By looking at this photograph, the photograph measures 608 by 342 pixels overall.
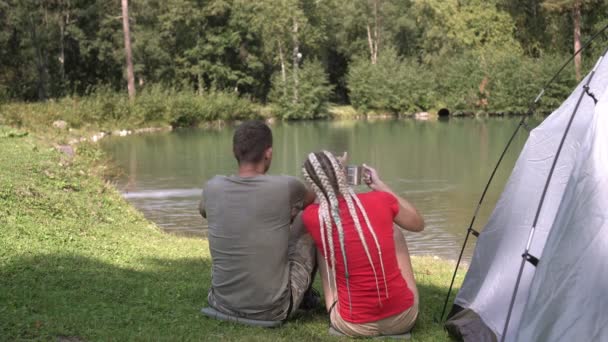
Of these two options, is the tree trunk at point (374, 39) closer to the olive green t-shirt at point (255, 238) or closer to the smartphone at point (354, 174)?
the olive green t-shirt at point (255, 238)

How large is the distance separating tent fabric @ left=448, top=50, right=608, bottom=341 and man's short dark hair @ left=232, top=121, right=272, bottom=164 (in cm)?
150

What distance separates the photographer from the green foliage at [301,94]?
42.9 metres

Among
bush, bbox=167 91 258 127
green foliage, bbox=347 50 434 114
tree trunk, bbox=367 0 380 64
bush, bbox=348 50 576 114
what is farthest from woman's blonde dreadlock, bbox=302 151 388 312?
tree trunk, bbox=367 0 380 64

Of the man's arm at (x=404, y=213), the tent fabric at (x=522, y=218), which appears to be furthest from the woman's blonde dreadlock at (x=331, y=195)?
the tent fabric at (x=522, y=218)

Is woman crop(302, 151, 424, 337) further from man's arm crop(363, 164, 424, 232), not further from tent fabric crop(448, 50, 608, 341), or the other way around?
tent fabric crop(448, 50, 608, 341)

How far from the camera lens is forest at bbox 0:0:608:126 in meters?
Answer: 39.8

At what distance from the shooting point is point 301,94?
4312cm

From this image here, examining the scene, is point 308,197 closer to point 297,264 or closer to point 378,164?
point 297,264

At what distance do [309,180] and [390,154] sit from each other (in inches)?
711

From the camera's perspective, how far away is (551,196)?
15.1ft

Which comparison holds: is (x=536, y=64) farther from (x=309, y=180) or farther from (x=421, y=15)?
(x=309, y=180)

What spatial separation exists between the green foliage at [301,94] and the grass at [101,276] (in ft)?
109

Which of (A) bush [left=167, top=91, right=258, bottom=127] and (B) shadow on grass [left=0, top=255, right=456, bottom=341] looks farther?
(A) bush [left=167, top=91, right=258, bottom=127]

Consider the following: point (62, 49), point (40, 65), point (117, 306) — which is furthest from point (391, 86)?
point (117, 306)
